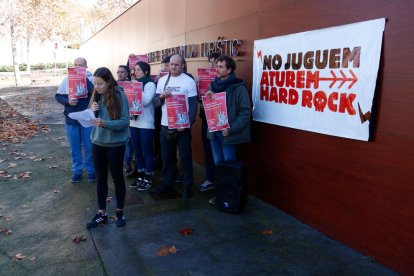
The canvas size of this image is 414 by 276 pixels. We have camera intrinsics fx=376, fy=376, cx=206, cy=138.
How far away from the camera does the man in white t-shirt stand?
16.7ft

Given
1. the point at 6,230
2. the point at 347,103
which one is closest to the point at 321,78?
the point at 347,103

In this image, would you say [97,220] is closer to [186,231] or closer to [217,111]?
[186,231]

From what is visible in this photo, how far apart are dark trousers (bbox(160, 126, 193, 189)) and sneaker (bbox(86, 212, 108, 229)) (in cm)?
121

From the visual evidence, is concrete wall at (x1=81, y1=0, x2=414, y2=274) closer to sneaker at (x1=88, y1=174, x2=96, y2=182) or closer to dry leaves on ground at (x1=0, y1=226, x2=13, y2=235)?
sneaker at (x1=88, y1=174, x2=96, y2=182)

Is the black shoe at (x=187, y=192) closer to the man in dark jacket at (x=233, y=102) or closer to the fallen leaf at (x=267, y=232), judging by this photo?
the man in dark jacket at (x=233, y=102)

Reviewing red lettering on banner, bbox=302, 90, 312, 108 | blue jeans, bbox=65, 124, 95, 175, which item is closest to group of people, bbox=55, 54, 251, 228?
blue jeans, bbox=65, 124, 95, 175

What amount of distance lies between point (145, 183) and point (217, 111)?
1.80m

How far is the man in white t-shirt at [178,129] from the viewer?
509 cm

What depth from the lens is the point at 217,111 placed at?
466cm

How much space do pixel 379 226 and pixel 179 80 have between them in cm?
303

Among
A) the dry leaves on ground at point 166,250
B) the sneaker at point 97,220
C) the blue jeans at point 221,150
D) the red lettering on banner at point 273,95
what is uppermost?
the red lettering on banner at point 273,95

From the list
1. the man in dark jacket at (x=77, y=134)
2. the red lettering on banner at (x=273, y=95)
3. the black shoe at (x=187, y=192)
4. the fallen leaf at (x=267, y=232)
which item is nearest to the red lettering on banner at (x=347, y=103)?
the red lettering on banner at (x=273, y=95)

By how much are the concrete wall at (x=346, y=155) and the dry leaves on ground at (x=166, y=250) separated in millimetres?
1607

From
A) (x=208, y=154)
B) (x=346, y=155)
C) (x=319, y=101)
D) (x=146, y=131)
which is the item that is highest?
(x=319, y=101)
